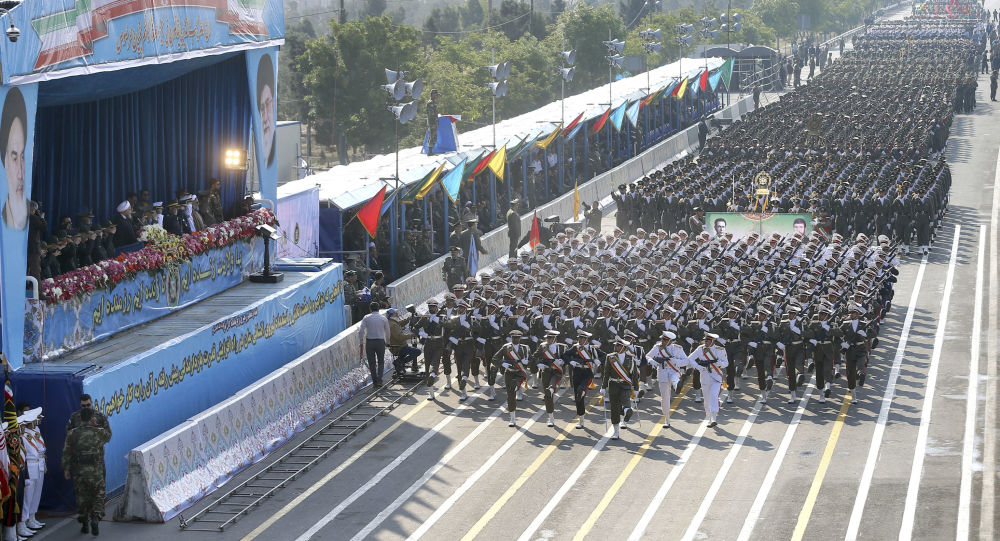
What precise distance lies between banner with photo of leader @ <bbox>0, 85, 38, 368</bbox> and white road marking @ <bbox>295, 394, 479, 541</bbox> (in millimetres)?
4454

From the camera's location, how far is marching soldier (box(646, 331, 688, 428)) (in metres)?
23.6

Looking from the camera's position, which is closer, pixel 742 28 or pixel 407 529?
pixel 407 529

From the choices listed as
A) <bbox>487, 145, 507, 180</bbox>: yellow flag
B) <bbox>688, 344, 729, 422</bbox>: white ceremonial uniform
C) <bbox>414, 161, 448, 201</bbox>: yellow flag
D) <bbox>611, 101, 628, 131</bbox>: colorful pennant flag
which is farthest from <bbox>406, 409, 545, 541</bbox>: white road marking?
<bbox>611, 101, 628, 131</bbox>: colorful pennant flag

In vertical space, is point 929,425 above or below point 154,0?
below

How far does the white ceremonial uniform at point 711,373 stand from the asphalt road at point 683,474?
404 mm

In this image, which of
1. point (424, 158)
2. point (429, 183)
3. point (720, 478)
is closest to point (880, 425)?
point (720, 478)

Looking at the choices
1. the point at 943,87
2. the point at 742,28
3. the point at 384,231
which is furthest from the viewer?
the point at 742,28

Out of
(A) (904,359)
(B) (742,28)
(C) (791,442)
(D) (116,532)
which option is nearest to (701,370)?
(C) (791,442)

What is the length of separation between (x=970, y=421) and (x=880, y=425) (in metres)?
1.37

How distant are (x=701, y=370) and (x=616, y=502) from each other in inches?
174

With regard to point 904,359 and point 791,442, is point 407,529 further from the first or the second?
point 904,359

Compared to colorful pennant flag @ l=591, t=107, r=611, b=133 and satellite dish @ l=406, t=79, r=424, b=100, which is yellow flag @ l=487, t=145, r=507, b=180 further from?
colorful pennant flag @ l=591, t=107, r=611, b=133

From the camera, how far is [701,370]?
2367cm

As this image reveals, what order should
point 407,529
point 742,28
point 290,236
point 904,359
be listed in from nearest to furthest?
point 407,529 → point 904,359 → point 290,236 → point 742,28
